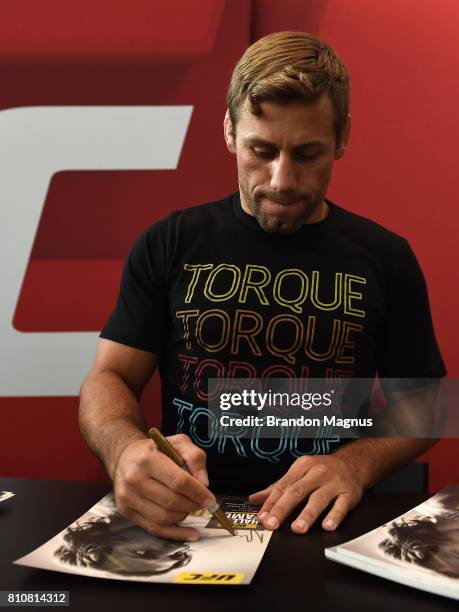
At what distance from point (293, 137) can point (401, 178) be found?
81 centimetres

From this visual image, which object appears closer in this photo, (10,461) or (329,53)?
(329,53)

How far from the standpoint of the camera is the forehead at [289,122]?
1297 mm

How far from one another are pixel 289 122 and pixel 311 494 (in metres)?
0.69

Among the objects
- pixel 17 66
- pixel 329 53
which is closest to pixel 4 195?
pixel 17 66

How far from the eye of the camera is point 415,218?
202cm

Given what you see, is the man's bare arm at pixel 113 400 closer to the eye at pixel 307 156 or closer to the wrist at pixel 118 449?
the wrist at pixel 118 449

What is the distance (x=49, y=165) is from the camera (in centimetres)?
199

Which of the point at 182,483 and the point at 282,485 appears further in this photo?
the point at 282,485

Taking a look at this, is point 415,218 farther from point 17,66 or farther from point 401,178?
point 17,66

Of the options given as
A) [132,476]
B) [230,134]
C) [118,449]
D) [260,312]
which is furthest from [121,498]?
[230,134]

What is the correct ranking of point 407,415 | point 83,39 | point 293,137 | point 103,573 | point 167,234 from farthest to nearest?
point 83,39 → point 167,234 → point 407,415 → point 293,137 → point 103,573

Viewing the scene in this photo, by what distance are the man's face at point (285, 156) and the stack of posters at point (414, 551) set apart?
2.12 ft

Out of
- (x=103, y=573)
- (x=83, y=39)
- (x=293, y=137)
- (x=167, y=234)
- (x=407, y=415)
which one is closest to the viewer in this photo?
(x=103, y=573)

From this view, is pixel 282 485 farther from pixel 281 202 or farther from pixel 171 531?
pixel 281 202
